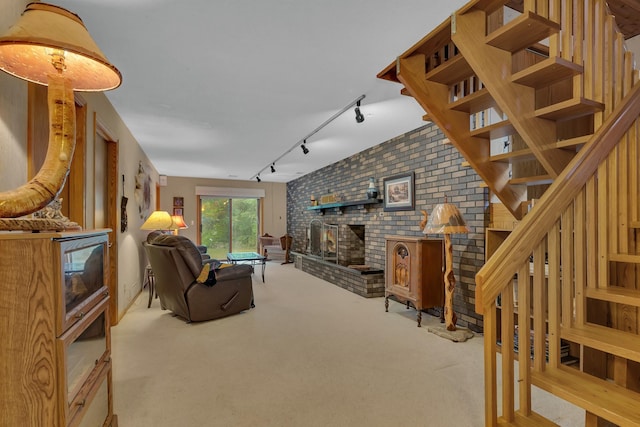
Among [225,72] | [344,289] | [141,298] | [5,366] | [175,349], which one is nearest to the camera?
[5,366]

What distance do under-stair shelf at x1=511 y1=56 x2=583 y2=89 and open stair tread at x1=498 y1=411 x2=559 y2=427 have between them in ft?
5.11

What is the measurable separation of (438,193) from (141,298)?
173 inches

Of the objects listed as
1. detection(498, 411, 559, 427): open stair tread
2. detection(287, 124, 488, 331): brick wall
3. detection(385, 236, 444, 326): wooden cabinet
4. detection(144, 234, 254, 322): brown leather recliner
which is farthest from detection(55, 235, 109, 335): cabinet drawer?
detection(287, 124, 488, 331): brick wall

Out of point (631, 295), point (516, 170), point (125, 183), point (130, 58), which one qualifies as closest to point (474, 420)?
point (631, 295)

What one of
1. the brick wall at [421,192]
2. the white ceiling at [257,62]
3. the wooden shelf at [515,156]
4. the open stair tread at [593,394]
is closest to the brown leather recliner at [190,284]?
the white ceiling at [257,62]

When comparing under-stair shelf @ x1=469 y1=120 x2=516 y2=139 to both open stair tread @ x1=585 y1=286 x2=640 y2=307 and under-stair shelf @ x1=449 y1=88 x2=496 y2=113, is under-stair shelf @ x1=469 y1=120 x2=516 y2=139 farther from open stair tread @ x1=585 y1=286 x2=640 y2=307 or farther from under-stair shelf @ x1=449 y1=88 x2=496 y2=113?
open stair tread @ x1=585 y1=286 x2=640 y2=307

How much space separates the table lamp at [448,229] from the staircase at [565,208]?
1.10 m

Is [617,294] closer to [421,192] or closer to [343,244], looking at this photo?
[421,192]

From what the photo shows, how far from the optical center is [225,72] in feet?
8.25

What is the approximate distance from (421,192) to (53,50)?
369 centimetres

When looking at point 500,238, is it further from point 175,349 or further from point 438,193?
point 175,349

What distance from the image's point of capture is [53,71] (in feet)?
4.20

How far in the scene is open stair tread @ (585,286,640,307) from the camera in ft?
4.26

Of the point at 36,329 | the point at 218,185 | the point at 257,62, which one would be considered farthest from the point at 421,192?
the point at 218,185
